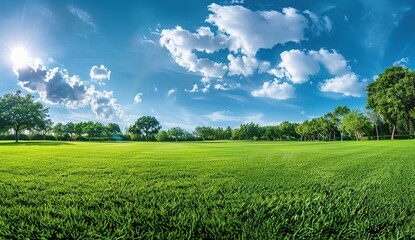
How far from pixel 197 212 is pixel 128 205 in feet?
2.92

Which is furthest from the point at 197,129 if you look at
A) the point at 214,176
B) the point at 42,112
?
the point at 214,176

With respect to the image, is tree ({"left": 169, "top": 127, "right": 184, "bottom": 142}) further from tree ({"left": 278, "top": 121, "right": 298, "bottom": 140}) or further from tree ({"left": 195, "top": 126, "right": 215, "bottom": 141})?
tree ({"left": 278, "top": 121, "right": 298, "bottom": 140})

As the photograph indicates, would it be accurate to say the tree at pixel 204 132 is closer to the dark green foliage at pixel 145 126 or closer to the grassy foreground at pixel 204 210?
the dark green foliage at pixel 145 126

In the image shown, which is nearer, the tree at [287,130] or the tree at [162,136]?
the tree at [162,136]

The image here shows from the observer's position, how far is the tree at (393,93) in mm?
39594

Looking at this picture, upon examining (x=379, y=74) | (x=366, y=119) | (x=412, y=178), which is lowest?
(x=412, y=178)

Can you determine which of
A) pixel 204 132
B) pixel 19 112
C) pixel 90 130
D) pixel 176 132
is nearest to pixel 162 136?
pixel 176 132

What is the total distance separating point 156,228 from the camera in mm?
2219

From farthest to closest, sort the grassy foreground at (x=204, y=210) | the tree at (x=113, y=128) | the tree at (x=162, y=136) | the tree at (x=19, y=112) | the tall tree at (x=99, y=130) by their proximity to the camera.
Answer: the tree at (x=113, y=128) → the tree at (x=162, y=136) → the tall tree at (x=99, y=130) → the tree at (x=19, y=112) → the grassy foreground at (x=204, y=210)

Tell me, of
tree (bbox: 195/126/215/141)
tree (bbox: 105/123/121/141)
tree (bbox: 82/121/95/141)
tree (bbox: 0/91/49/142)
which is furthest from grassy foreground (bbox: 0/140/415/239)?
tree (bbox: 195/126/215/141)

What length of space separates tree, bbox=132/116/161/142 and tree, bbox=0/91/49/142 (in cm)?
4290

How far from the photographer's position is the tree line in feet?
132

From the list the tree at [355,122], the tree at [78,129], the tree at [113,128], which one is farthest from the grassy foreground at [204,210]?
the tree at [78,129]

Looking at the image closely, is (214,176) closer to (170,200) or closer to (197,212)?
(170,200)
